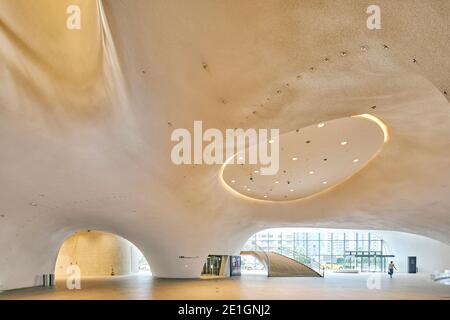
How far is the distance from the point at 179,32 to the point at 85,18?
1.78 meters

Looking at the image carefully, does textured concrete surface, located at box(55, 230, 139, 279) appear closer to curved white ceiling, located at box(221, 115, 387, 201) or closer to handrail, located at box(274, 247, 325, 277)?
handrail, located at box(274, 247, 325, 277)

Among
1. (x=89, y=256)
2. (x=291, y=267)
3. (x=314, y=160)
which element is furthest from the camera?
(x=89, y=256)

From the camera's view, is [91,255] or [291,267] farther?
[91,255]

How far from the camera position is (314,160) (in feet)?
45.5

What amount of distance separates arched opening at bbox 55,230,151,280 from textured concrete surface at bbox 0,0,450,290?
36.8ft

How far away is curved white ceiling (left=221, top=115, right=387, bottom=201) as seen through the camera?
11.1m

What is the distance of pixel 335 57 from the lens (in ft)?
18.7

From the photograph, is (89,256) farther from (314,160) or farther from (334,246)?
(334,246)

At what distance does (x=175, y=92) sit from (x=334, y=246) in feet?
139

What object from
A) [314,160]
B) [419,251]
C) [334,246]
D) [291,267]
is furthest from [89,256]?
[334,246]

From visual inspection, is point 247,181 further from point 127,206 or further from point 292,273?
point 292,273

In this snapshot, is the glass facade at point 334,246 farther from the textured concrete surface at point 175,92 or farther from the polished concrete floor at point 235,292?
the textured concrete surface at point 175,92

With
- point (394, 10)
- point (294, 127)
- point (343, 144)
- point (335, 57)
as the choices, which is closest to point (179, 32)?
point (335, 57)

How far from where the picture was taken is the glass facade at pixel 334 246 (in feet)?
143
